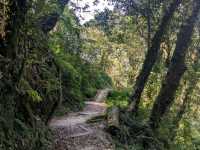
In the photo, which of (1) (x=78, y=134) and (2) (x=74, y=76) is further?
(2) (x=74, y=76)

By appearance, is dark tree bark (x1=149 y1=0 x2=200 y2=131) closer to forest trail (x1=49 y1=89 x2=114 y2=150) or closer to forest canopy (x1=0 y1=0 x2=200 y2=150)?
forest canopy (x1=0 y1=0 x2=200 y2=150)

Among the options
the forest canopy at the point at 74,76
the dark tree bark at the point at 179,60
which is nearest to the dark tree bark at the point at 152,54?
the forest canopy at the point at 74,76

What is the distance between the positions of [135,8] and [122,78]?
32.9 m

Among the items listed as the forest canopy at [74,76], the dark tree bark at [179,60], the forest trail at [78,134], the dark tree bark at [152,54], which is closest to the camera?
the forest canopy at [74,76]

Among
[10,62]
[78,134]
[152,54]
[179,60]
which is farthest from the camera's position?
[152,54]

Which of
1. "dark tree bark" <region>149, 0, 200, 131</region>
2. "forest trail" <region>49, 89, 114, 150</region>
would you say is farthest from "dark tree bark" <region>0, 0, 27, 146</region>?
"dark tree bark" <region>149, 0, 200, 131</region>

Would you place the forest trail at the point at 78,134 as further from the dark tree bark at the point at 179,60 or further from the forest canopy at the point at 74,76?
the dark tree bark at the point at 179,60

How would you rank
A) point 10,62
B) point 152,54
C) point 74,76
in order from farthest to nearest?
point 74,76 < point 152,54 < point 10,62

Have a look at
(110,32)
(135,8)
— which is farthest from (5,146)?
(110,32)

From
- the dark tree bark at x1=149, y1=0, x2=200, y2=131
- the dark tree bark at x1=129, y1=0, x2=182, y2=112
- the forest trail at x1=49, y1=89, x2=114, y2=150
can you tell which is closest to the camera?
the forest trail at x1=49, y1=89, x2=114, y2=150

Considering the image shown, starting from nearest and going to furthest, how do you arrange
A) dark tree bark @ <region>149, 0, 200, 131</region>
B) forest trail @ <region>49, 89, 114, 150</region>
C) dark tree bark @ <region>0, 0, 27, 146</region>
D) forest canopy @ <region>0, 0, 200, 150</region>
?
dark tree bark @ <region>0, 0, 27, 146</region>, forest canopy @ <region>0, 0, 200, 150</region>, forest trail @ <region>49, 89, 114, 150</region>, dark tree bark @ <region>149, 0, 200, 131</region>

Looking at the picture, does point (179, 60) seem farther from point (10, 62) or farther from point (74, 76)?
point (74, 76)

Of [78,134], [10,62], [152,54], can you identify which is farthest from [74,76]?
[10,62]

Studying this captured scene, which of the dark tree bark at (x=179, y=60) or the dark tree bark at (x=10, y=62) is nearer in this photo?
the dark tree bark at (x=10, y=62)
